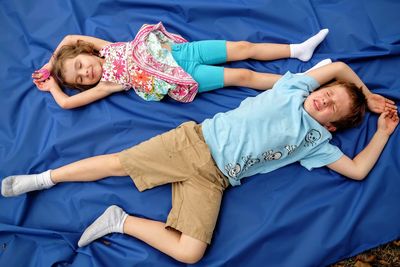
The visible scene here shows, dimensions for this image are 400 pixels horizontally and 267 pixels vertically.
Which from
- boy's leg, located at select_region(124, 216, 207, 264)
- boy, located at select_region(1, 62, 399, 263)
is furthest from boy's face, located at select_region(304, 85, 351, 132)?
boy's leg, located at select_region(124, 216, 207, 264)

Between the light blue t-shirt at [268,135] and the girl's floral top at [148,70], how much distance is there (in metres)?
0.26

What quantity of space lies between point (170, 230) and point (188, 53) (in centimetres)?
82

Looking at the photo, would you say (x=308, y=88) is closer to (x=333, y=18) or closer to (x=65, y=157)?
(x=333, y=18)

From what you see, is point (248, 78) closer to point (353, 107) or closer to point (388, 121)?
point (353, 107)

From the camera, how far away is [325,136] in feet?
5.07

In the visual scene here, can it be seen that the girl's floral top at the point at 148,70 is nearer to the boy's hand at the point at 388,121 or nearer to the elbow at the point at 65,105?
the elbow at the point at 65,105

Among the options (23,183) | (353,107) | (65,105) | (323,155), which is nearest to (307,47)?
(353,107)

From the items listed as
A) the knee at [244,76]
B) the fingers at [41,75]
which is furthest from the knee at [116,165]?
the knee at [244,76]

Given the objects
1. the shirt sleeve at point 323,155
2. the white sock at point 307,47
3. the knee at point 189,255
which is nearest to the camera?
the knee at point 189,255

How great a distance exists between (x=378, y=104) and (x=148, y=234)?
115cm

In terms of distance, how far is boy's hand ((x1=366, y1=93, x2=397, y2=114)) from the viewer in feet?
5.48

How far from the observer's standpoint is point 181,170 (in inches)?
60.4

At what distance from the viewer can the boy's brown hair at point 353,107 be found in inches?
60.5

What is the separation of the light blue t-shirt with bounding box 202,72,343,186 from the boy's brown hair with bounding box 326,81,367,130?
0.32ft
